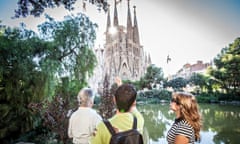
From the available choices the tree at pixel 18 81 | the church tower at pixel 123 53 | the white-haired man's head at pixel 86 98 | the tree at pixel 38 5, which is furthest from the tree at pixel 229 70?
the white-haired man's head at pixel 86 98

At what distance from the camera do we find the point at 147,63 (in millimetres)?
10344

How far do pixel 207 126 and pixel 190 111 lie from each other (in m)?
5.31

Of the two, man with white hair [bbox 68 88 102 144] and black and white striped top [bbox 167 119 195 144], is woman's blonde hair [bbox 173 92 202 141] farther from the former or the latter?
man with white hair [bbox 68 88 102 144]

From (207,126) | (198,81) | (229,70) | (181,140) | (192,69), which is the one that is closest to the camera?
(181,140)

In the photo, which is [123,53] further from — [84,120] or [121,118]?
[121,118]

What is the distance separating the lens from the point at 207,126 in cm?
578

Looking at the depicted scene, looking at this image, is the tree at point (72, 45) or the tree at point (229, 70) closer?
the tree at point (72, 45)

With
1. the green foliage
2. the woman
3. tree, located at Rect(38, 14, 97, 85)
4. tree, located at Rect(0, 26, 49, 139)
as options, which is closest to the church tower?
tree, located at Rect(38, 14, 97, 85)

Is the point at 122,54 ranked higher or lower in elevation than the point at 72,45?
higher

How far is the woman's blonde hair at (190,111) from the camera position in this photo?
1032 millimetres

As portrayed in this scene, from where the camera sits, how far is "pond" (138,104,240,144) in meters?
4.36

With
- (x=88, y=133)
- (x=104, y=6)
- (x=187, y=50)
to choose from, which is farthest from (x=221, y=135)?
(x=88, y=133)

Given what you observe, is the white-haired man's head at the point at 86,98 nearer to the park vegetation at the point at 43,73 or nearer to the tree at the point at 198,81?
the park vegetation at the point at 43,73

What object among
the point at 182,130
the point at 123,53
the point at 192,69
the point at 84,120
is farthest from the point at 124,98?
the point at 192,69
